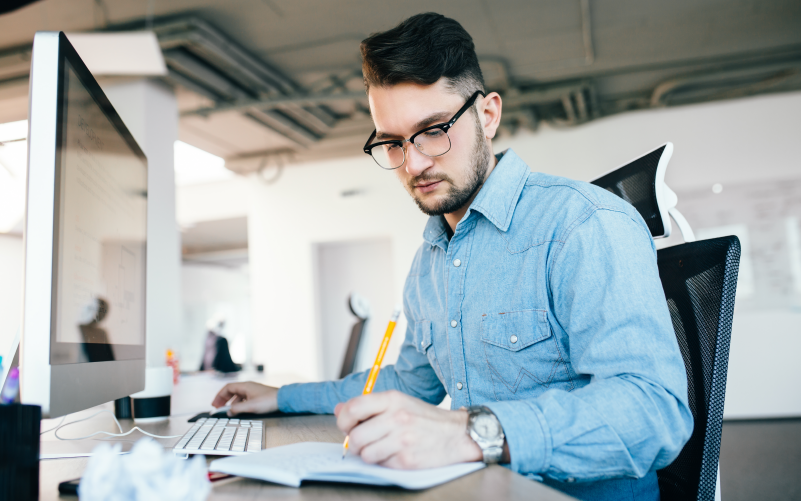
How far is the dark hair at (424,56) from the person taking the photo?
3.55ft

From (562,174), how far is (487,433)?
227 inches

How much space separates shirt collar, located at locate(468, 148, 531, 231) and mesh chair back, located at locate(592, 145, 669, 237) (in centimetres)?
26

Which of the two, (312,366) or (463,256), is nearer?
(463,256)

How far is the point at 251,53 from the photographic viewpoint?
450 centimetres

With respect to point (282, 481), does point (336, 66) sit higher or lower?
higher

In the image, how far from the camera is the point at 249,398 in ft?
4.35

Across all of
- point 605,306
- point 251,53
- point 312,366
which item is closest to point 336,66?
point 251,53

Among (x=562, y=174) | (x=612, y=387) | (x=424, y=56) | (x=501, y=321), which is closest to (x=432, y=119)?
(x=424, y=56)

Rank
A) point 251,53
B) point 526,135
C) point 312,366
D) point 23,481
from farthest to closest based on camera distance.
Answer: point 312,366
point 526,135
point 251,53
point 23,481

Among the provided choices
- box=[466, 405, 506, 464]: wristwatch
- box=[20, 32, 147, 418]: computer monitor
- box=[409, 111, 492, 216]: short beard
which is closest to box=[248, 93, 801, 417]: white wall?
box=[20, 32, 147, 418]: computer monitor

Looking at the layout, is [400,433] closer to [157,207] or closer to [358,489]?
[358,489]

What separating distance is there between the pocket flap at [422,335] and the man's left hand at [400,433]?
1.75 ft

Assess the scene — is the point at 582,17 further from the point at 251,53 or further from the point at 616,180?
the point at 616,180

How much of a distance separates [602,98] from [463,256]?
549 centimetres
